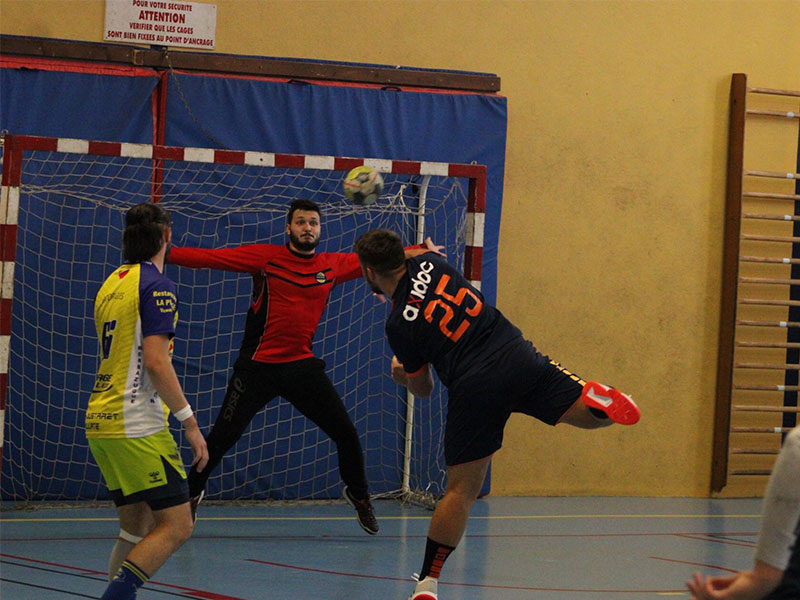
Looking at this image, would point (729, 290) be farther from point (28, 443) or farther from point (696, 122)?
point (28, 443)

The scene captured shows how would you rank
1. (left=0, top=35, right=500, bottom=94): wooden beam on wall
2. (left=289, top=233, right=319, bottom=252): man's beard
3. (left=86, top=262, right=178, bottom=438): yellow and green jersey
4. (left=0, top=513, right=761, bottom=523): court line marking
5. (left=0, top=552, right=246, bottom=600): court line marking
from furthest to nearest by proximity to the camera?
(left=0, top=35, right=500, bottom=94): wooden beam on wall
(left=0, top=513, right=761, bottom=523): court line marking
(left=289, top=233, right=319, bottom=252): man's beard
(left=0, top=552, right=246, bottom=600): court line marking
(left=86, top=262, right=178, bottom=438): yellow and green jersey

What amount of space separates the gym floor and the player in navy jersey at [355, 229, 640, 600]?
741 millimetres

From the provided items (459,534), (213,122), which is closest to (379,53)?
(213,122)

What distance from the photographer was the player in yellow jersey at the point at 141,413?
4.02m

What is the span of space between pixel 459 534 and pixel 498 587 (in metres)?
0.84

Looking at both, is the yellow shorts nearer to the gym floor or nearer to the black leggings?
the gym floor

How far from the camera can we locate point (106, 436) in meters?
4.05

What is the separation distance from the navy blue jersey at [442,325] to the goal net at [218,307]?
2812mm

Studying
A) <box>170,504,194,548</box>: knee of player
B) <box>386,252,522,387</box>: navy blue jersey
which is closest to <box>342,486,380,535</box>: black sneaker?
<box>386,252,522,387</box>: navy blue jersey

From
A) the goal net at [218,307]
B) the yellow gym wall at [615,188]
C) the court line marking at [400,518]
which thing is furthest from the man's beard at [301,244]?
the yellow gym wall at [615,188]

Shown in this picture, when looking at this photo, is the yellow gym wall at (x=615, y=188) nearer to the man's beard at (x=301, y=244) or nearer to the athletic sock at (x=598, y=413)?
the man's beard at (x=301, y=244)

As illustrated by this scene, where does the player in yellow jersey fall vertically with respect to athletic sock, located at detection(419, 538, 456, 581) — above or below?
above

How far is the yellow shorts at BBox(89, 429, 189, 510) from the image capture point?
4.02 m

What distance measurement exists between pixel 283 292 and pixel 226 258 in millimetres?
416
